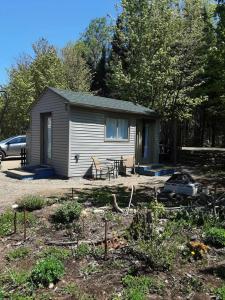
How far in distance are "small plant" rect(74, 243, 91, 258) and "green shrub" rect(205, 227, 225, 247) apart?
75.8 inches

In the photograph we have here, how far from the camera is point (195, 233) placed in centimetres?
643

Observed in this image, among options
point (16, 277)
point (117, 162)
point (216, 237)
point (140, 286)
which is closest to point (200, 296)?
point (140, 286)

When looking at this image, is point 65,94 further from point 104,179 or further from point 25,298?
point 25,298

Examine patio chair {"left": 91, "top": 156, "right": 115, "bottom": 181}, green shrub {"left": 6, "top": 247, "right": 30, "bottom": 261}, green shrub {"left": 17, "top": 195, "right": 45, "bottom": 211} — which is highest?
patio chair {"left": 91, "top": 156, "right": 115, "bottom": 181}

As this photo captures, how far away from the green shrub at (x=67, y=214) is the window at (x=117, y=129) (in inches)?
359

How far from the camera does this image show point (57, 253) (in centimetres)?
568

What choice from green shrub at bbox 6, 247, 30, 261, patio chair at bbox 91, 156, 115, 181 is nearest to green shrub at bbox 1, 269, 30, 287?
green shrub at bbox 6, 247, 30, 261

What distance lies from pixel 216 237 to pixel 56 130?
10285 millimetres

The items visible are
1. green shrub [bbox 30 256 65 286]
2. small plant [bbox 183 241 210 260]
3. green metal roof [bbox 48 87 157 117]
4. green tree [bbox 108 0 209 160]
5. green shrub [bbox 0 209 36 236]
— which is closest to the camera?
green shrub [bbox 30 256 65 286]

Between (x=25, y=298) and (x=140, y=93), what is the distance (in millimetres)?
21004

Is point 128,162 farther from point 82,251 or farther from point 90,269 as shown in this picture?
point 90,269

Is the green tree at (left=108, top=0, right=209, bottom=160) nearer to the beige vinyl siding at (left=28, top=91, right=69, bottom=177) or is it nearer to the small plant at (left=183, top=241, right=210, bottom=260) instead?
the beige vinyl siding at (left=28, top=91, right=69, bottom=177)

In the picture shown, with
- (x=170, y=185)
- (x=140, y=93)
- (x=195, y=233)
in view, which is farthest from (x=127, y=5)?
(x=195, y=233)

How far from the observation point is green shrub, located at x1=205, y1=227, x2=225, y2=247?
5957 mm
